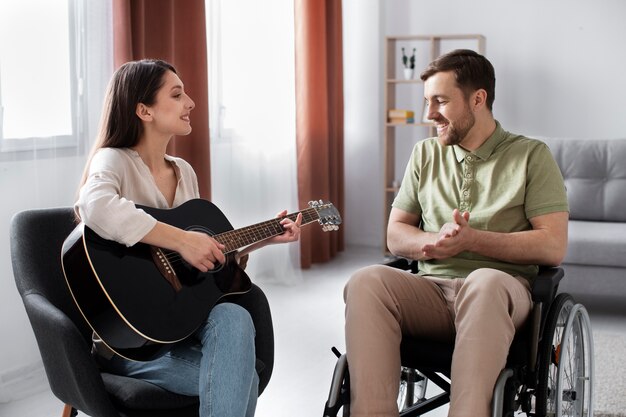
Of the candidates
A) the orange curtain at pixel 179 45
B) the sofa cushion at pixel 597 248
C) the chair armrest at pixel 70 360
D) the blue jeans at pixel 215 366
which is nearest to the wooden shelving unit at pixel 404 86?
the sofa cushion at pixel 597 248

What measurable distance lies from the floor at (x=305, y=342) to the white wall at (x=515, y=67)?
0.87 m

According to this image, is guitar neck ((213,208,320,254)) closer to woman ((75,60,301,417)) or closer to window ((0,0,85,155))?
woman ((75,60,301,417))

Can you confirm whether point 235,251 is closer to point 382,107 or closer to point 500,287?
point 500,287

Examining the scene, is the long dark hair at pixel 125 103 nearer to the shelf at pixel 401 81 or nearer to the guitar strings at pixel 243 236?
the guitar strings at pixel 243 236

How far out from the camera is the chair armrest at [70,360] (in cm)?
153

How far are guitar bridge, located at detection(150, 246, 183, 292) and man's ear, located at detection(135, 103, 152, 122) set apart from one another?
13.6 inches

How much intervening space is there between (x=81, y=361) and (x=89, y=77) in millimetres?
1620

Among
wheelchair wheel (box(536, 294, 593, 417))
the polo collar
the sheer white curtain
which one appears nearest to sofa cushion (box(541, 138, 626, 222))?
the sheer white curtain

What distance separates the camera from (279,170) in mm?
4543

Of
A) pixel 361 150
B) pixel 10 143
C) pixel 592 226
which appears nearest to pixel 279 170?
pixel 361 150

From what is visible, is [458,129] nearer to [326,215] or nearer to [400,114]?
[326,215]

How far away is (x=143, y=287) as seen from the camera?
1.63 m

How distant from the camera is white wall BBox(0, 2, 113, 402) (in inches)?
104

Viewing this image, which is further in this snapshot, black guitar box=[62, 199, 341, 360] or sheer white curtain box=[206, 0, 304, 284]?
sheer white curtain box=[206, 0, 304, 284]
